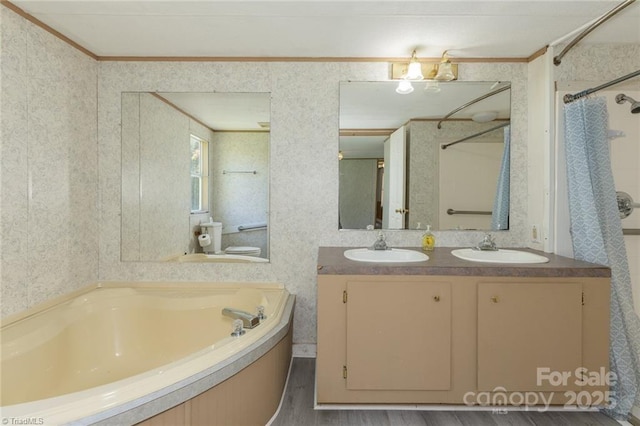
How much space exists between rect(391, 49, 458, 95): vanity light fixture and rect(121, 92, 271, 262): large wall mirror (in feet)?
3.04

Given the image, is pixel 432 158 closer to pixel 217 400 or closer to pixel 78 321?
pixel 217 400

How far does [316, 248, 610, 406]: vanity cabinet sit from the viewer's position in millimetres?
1584

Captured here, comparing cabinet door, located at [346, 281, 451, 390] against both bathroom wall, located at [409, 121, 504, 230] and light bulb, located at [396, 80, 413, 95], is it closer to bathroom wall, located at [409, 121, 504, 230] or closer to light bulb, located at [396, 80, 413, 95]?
bathroom wall, located at [409, 121, 504, 230]

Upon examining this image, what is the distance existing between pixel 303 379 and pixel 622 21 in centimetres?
279

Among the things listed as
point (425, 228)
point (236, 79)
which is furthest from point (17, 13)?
point (425, 228)

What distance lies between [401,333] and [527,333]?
2.11ft

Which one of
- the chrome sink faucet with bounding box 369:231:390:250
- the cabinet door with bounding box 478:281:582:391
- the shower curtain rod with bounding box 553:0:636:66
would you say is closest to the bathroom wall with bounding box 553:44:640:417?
the shower curtain rod with bounding box 553:0:636:66

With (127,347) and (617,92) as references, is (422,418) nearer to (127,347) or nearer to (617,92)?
(127,347)

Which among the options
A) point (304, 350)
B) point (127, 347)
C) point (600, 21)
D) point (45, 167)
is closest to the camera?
point (600, 21)

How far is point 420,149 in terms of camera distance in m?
2.15

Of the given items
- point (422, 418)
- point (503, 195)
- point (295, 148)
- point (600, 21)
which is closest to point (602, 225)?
point (503, 195)

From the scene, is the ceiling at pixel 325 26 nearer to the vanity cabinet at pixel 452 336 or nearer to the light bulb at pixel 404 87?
the light bulb at pixel 404 87

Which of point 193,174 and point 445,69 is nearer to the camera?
point 445,69

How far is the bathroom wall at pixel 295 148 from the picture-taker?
2135mm
